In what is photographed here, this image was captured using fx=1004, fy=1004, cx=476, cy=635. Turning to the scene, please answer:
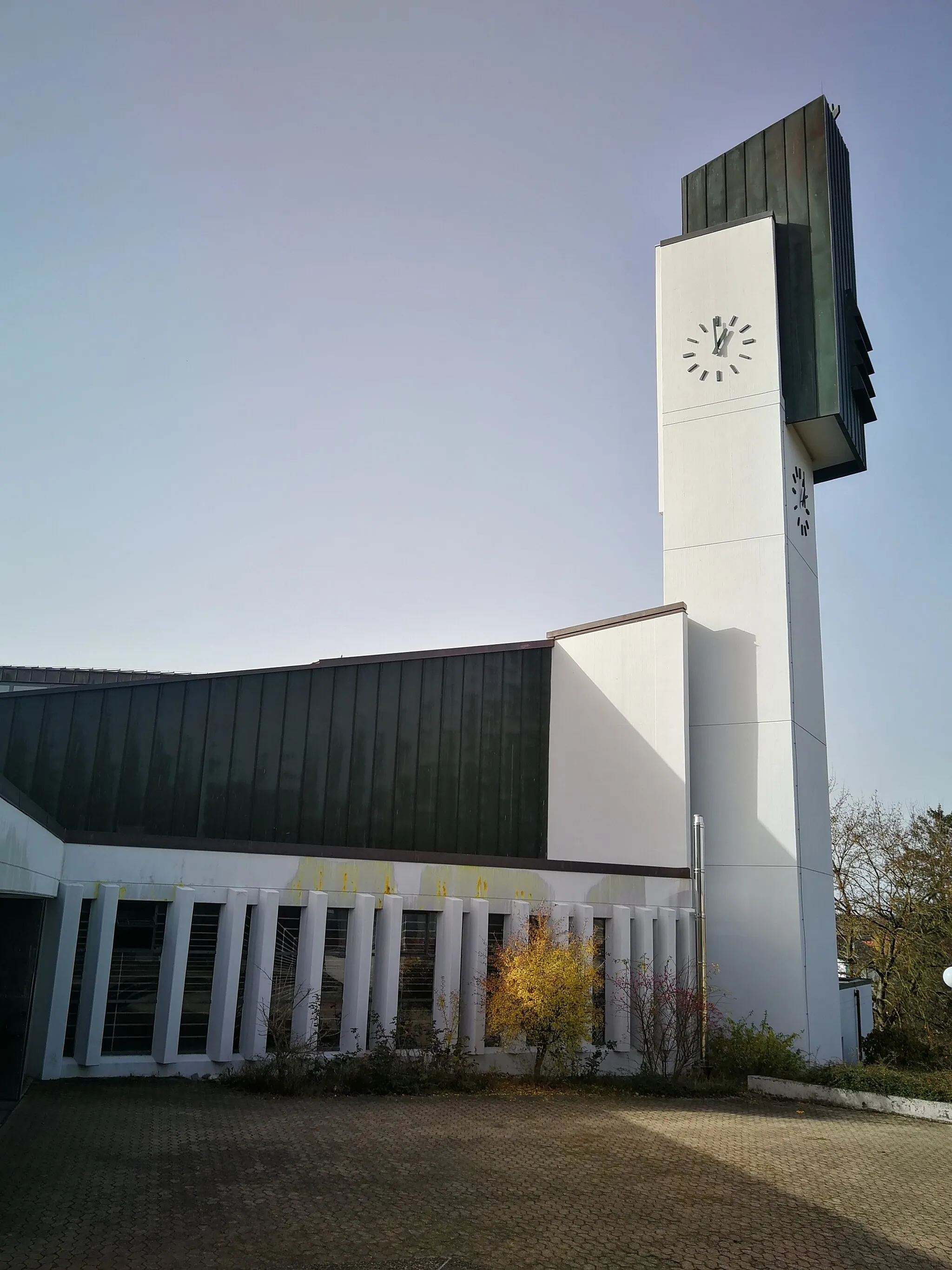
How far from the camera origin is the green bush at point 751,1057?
19758 millimetres

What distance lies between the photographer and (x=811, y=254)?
27312mm

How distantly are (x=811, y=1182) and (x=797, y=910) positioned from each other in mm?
12565

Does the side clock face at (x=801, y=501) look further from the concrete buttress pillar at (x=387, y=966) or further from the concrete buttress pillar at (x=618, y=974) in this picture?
the concrete buttress pillar at (x=387, y=966)

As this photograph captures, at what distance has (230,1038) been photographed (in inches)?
633

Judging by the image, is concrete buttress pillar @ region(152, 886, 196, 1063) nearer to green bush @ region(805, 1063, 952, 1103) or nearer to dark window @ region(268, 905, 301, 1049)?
dark window @ region(268, 905, 301, 1049)

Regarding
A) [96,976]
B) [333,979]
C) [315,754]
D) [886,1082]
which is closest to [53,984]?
[96,976]

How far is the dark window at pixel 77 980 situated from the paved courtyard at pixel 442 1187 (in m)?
0.94

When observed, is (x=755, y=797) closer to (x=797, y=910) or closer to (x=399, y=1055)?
(x=797, y=910)

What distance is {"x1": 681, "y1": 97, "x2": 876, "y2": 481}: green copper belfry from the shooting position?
2666 centimetres

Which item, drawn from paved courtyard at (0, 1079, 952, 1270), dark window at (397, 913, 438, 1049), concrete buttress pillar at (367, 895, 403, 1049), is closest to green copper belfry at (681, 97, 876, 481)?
dark window at (397, 913, 438, 1049)

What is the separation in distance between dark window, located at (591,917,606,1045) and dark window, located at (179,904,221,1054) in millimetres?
6861

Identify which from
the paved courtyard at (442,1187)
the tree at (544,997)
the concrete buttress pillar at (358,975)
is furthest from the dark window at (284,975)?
the tree at (544,997)

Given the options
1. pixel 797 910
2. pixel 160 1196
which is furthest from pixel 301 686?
pixel 160 1196

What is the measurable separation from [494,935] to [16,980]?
8775mm
